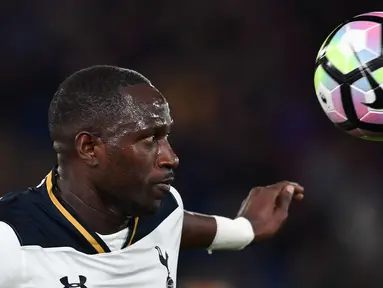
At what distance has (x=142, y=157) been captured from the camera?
2.29 metres

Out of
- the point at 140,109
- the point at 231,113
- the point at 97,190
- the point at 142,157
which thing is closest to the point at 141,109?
the point at 140,109

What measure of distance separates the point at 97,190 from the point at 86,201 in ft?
0.15

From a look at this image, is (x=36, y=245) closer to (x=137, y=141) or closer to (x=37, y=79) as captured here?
(x=137, y=141)

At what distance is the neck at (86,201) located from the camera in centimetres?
235

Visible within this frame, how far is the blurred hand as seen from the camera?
2936 millimetres

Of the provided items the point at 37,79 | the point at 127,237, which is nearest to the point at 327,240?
the point at 37,79

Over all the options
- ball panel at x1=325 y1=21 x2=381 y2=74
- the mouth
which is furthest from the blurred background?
the mouth

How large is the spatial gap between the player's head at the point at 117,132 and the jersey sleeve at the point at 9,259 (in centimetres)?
32

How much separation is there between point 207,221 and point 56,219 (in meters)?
0.74

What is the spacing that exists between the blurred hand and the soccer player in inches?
24.2

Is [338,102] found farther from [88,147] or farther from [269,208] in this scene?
[88,147]

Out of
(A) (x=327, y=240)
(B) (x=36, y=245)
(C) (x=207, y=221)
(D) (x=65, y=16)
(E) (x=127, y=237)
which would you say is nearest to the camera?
(B) (x=36, y=245)

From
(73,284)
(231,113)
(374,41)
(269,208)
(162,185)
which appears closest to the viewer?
(73,284)

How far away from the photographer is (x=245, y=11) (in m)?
6.00
